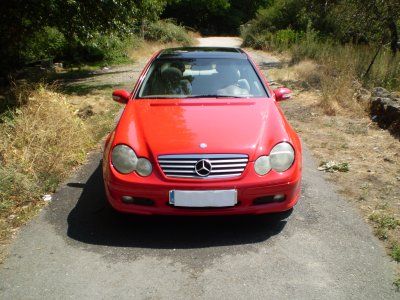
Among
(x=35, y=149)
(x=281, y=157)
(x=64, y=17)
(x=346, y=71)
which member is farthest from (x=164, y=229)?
(x=64, y=17)

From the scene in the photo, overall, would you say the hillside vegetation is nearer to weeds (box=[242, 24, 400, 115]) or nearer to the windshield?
weeds (box=[242, 24, 400, 115])

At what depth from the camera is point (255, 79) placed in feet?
15.6

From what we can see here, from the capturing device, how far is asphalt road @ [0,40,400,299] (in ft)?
9.58

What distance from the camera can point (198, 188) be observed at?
330 cm

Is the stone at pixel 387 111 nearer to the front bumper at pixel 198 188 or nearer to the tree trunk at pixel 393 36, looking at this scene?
the front bumper at pixel 198 188

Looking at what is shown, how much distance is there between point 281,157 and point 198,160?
2.39 ft

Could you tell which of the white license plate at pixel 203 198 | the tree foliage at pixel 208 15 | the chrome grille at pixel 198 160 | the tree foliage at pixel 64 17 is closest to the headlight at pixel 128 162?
the chrome grille at pixel 198 160

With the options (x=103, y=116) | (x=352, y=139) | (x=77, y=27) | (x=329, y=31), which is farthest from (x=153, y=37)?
(x=352, y=139)

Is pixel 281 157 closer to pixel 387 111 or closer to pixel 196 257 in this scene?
pixel 196 257

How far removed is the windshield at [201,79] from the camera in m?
4.52

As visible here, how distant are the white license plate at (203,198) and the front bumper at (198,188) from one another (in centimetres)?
3

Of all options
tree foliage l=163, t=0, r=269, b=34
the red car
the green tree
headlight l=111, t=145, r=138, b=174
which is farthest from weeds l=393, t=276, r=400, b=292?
tree foliage l=163, t=0, r=269, b=34

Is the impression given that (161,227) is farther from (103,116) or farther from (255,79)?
(103,116)

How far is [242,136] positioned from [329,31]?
77.8 ft
